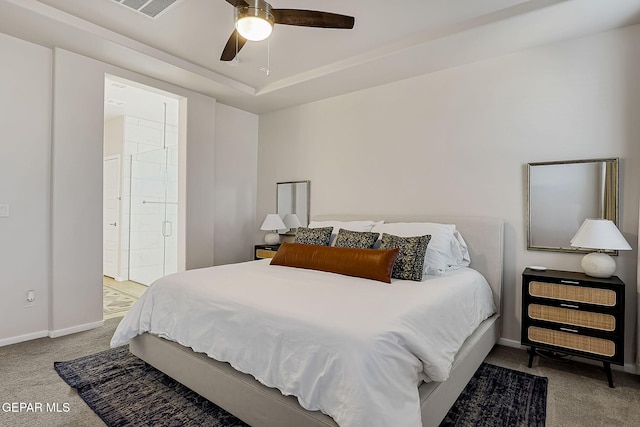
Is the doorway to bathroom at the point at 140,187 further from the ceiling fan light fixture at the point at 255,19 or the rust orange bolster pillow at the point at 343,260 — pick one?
the ceiling fan light fixture at the point at 255,19

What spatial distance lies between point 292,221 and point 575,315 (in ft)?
10.5

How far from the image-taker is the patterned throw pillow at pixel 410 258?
2639 millimetres

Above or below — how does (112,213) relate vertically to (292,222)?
above

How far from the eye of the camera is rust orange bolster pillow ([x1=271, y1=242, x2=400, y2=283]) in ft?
8.49

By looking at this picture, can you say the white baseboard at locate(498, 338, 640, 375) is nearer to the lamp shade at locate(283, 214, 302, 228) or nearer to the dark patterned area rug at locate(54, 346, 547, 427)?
the dark patterned area rug at locate(54, 346, 547, 427)

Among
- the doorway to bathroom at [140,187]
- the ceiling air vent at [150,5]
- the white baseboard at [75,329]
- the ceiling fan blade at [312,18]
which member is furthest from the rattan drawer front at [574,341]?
the doorway to bathroom at [140,187]

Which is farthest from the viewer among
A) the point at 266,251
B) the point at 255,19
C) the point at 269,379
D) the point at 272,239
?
the point at 272,239

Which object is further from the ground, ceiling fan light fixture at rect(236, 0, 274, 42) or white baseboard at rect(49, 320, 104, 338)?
ceiling fan light fixture at rect(236, 0, 274, 42)

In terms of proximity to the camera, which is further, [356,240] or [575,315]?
[356,240]

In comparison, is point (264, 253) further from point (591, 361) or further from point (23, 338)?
point (591, 361)

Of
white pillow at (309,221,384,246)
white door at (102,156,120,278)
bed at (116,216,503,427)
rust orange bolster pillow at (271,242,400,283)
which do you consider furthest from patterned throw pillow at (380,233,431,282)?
white door at (102,156,120,278)

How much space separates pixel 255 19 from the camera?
2.05 m

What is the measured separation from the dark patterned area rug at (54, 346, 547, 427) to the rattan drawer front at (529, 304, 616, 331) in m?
0.45

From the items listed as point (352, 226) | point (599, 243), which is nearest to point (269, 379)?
point (352, 226)
